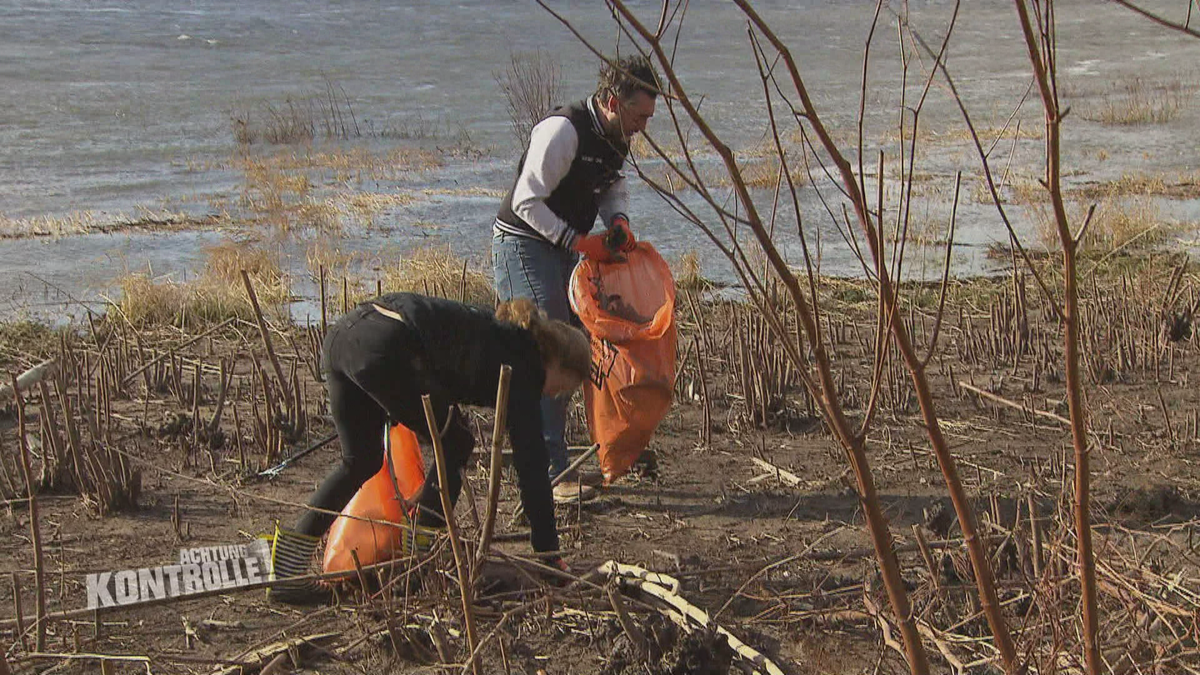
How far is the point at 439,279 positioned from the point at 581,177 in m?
3.00

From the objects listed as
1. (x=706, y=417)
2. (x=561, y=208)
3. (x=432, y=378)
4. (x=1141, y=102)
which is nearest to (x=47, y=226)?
(x=706, y=417)

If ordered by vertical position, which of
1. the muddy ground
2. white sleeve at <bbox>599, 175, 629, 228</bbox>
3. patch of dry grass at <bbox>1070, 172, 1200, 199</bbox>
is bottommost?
the muddy ground

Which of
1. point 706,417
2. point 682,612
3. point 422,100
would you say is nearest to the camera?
point 682,612

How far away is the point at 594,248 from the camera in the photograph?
470 centimetres

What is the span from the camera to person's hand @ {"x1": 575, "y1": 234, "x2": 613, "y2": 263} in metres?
4.64

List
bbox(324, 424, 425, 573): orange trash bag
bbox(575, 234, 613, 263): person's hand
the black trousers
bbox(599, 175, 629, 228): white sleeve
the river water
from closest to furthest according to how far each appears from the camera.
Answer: the black trousers, bbox(324, 424, 425, 573): orange trash bag, bbox(575, 234, 613, 263): person's hand, bbox(599, 175, 629, 228): white sleeve, the river water

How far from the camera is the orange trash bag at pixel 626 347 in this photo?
4766mm

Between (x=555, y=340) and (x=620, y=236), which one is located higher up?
(x=620, y=236)

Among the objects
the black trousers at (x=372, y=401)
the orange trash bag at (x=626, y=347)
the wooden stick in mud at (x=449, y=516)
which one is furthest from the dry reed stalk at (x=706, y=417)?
the wooden stick in mud at (x=449, y=516)

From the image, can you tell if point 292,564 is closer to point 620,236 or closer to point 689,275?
point 620,236

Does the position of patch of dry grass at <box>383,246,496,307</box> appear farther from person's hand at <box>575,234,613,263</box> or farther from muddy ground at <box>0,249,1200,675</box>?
person's hand at <box>575,234,613,263</box>

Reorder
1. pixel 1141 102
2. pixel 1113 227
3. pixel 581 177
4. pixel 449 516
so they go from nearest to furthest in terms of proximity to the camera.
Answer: pixel 449 516
pixel 581 177
pixel 1113 227
pixel 1141 102

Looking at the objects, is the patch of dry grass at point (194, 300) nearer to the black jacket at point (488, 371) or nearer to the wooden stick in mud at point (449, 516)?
the black jacket at point (488, 371)

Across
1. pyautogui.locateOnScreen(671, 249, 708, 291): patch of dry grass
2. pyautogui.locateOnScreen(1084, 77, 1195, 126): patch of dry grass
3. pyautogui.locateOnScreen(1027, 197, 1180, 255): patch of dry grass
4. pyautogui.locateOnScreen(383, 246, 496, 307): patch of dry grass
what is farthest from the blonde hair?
pyautogui.locateOnScreen(1084, 77, 1195, 126): patch of dry grass
